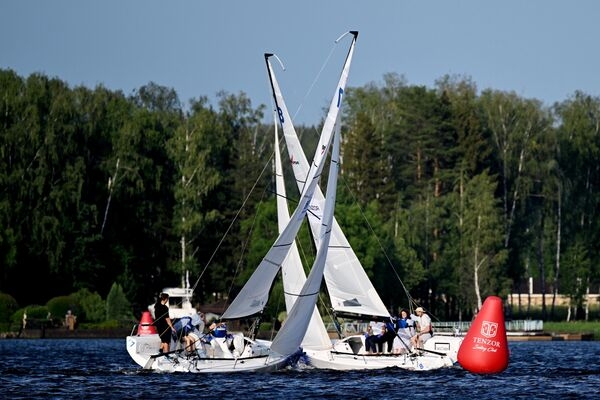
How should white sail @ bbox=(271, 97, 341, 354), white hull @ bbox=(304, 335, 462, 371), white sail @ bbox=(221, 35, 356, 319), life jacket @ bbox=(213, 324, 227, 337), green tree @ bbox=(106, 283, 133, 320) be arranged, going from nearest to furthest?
white sail @ bbox=(221, 35, 356, 319)
white sail @ bbox=(271, 97, 341, 354)
life jacket @ bbox=(213, 324, 227, 337)
white hull @ bbox=(304, 335, 462, 371)
green tree @ bbox=(106, 283, 133, 320)

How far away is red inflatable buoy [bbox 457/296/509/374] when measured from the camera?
120 ft

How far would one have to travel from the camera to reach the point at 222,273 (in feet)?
334

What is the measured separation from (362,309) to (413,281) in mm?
51643

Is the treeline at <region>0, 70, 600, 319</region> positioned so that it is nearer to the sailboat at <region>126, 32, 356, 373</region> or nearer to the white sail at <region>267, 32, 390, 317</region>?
the white sail at <region>267, 32, 390, 317</region>

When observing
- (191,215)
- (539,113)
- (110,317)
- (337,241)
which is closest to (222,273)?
Result: (191,215)

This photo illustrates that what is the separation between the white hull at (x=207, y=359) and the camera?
41.8m

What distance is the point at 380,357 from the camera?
4447 centimetres

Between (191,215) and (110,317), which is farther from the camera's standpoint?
(191,215)

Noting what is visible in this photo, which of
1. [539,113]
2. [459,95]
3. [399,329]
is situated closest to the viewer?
[399,329]

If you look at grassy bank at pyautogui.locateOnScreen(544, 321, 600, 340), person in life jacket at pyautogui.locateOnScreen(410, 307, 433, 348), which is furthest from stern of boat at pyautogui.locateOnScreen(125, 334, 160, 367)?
grassy bank at pyautogui.locateOnScreen(544, 321, 600, 340)

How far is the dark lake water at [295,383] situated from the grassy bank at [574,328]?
143ft

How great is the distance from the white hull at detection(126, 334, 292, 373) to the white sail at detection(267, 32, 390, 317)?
13.7ft

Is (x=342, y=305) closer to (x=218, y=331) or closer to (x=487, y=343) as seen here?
(x=218, y=331)

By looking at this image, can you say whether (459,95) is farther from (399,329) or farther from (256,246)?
(399,329)
